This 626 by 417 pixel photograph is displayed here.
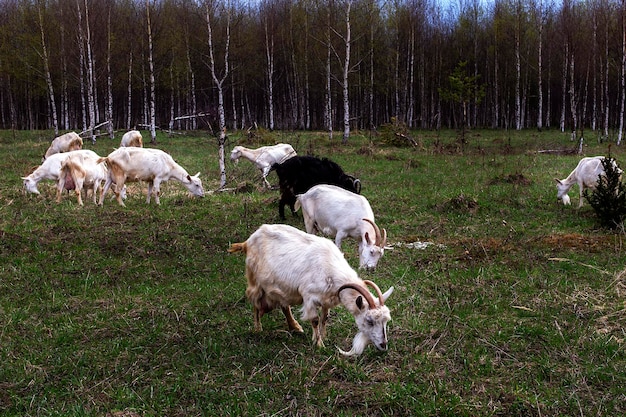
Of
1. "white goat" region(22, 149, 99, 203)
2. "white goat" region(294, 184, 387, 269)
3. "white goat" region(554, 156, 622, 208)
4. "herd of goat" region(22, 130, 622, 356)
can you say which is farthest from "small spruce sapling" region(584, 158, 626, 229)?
"white goat" region(22, 149, 99, 203)

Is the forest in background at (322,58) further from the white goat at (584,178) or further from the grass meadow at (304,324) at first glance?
the grass meadow at (304,324)

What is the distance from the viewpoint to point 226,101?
154 ft

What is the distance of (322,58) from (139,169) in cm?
2760

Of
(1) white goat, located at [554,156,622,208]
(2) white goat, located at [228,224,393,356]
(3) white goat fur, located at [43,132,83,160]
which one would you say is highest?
(3) white goat fur, located at [43,132,83,160]

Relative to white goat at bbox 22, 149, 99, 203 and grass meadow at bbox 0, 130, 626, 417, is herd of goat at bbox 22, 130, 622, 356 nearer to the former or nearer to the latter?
white goat at bbox 22, 149, 99, 203

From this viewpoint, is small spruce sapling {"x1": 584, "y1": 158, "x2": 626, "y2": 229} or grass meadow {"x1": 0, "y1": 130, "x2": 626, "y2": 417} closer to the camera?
grass meadow {"x1": 0, "y1": 130, "x2": 626, "y2": 417}

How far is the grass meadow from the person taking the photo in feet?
14.2

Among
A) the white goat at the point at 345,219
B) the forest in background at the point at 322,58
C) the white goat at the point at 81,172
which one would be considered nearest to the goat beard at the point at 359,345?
the white goat at the point at 345,219

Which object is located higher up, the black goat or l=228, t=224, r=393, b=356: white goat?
the black goat

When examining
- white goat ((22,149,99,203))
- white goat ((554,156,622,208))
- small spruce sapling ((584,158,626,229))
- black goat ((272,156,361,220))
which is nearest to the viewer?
small spruce sapling ((584,158,626,229))

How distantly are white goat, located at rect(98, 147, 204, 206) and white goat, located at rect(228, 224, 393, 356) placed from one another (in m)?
6.99

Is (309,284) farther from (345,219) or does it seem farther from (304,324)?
(345,219)

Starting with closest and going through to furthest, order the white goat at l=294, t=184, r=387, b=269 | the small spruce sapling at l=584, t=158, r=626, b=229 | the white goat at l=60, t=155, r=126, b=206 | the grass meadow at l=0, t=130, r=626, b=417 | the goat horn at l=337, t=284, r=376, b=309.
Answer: the grass meadow at l=0, t=130, r=626, b=417, the goat horn at l=337, t=284, r=376, b=309, the white goat at l=294, t=184, r=387, b=269, the small spruce sapling at l=584, t=158, r=626, b=229, the white goat at l=60, t=155, r=126, b=206

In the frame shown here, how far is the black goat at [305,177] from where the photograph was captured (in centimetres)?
1117
